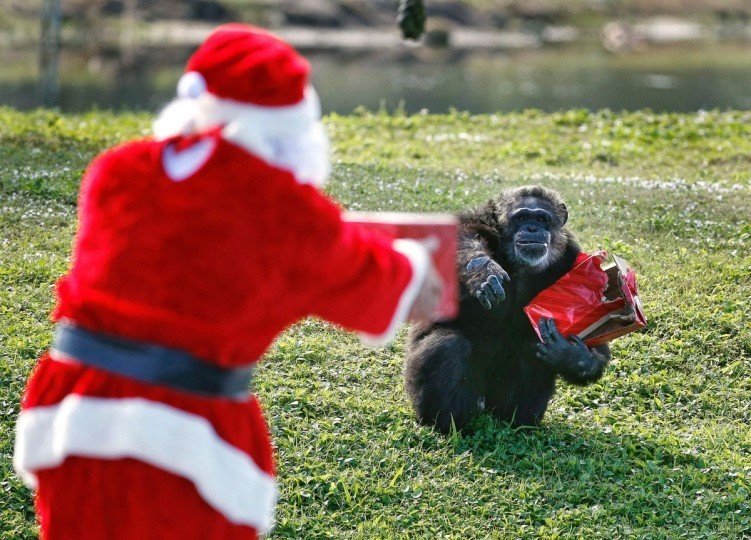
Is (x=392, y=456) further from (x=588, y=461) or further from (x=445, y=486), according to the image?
(x=588, y=461)

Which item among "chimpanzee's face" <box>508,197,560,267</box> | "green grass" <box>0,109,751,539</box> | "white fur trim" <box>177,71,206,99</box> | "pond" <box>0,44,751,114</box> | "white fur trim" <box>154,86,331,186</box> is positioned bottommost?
"pond" <box>0,44,751,114</box>

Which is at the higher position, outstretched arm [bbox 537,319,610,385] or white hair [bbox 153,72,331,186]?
white hair [bbox 153,72,331,186]

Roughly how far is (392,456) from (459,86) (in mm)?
21643

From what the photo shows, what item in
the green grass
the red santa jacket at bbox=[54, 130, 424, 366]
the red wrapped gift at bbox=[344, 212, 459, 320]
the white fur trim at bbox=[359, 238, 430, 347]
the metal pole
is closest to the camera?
the red santa jacket at bbox=[54, 130, 424, 366]

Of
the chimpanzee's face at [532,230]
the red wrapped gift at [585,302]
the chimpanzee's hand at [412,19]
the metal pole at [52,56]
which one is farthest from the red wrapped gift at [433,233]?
the metal pole at [52,56]

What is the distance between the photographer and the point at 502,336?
19.1ft

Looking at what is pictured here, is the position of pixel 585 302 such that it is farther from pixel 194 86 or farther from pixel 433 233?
pixel 194 86

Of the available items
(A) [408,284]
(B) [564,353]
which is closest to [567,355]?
(B) [564,353]

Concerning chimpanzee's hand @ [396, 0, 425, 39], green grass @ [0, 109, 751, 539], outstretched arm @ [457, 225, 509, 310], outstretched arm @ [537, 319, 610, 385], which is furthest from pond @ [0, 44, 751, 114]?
outstretched arm @ [537, 319, 610, 385]

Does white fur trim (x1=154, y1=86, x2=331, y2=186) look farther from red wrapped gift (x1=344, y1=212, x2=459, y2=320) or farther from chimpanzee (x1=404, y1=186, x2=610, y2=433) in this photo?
chimpanzee (x1=404, y1=186, x2=610, y2=433)

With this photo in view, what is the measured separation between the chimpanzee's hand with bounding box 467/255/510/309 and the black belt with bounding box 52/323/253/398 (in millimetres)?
2569

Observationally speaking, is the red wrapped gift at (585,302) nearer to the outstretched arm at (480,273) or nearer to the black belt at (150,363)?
the outstretched arm at (480,273)

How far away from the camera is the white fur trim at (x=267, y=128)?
2.73m

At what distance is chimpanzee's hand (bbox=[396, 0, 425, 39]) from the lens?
9.30 metres
